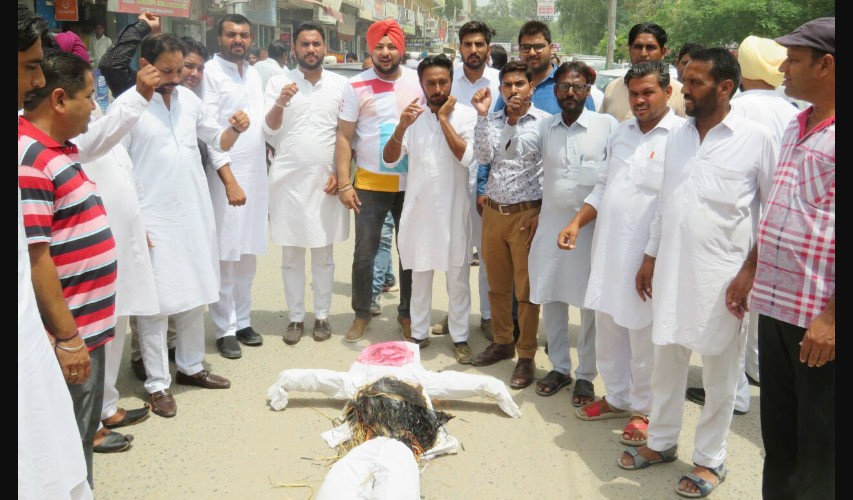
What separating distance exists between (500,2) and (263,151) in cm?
14342

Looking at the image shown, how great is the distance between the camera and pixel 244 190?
5.18 meters

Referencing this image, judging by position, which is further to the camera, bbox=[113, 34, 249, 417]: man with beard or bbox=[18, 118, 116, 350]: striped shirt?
bbox=[113, 34, 249, 417]: man with beard

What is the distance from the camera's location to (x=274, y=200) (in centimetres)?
529

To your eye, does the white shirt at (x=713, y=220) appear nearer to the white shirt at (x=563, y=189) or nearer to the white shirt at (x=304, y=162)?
the white shirt at (x=563, y=189)

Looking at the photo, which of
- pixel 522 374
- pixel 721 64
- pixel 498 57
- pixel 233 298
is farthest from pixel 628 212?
pixel 498 57

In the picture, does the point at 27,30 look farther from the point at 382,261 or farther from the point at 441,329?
the point at 382,261

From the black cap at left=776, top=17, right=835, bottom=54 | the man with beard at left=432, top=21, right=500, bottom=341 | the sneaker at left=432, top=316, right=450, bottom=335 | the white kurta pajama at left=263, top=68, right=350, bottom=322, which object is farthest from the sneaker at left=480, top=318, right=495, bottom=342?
the black cap at left=776, top=17, right=835, bottom=54

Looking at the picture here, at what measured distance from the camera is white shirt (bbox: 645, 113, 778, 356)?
10.1 feet

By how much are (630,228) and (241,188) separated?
2586mm

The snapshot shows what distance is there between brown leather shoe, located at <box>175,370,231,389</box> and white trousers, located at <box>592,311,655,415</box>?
2241mm

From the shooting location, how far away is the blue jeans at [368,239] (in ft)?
17.3

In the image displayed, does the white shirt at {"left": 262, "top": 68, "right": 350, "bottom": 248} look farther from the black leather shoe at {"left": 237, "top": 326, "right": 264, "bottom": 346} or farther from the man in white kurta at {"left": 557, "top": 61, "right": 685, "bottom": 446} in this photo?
the man in white kurta at {"left": 557, "top": 61, "right": 685, "bottom": 446}
